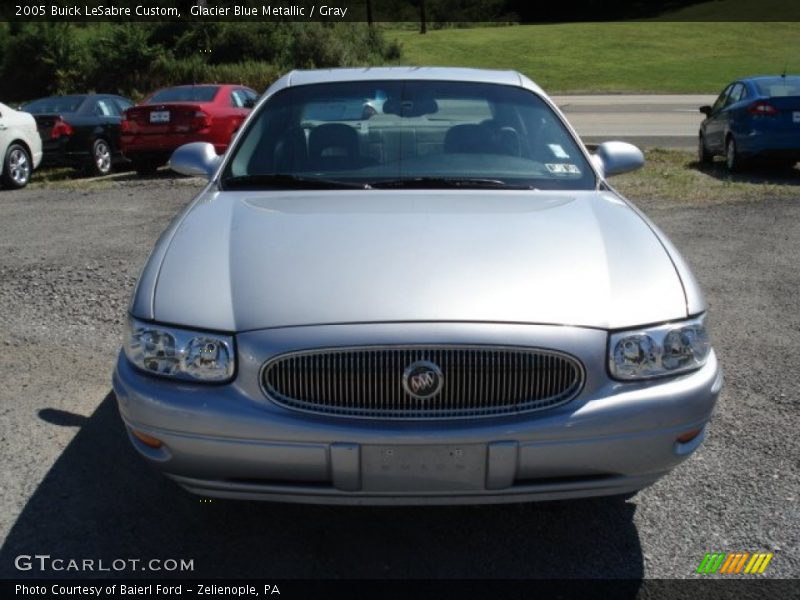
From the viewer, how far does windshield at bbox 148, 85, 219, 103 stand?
1452cm

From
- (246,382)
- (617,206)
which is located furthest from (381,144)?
(246,382)

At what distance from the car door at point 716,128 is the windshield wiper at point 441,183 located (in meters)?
10.0

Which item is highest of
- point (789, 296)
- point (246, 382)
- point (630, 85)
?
point (246, 382)

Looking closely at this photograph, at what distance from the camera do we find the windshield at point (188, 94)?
1452cm

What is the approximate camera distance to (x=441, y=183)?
3.98 m

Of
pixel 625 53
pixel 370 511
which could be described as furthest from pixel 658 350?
pixel 625 53

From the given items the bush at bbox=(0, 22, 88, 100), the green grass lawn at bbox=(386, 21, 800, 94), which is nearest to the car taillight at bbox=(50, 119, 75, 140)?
the bush at bbox=(0, 22, 88, 100)

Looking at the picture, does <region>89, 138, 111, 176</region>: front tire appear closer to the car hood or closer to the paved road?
the paved road

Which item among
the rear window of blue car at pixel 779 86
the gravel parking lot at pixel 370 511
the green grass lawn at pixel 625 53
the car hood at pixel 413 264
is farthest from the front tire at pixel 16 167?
the green grass lawn at pixel 625 53

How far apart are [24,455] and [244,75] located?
31378 mm

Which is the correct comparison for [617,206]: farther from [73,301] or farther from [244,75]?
[244,75]

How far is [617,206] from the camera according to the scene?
3777mm

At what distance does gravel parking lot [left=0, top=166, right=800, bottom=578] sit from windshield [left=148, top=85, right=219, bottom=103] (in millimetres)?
9561

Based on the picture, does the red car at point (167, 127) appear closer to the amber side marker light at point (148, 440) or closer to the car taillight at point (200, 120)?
the car taillight at point (200, 120)
